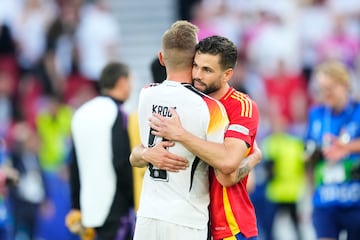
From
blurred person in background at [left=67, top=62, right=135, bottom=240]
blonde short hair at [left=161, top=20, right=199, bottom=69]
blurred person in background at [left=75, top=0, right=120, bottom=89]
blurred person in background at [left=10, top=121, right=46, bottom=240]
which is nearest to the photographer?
blonde short hair at [left=161, top=20, right=199, bottom=69]

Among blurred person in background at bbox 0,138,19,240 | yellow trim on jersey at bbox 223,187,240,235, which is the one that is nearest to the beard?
yellow trim on jersey at bbox 223,187,240,235

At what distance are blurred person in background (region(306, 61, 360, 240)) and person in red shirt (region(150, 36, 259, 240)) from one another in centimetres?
299

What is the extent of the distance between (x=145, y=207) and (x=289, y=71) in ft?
36.3

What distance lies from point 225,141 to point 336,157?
3.23 meters

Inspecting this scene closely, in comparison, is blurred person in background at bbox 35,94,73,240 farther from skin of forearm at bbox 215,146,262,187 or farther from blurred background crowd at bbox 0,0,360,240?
skin of forearm at bbox 215,146,262,187

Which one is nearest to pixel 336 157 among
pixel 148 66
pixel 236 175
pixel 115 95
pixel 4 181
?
pixel 115 95

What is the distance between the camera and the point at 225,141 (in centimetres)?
742

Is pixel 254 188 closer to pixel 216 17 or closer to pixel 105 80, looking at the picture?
pixel 216 17

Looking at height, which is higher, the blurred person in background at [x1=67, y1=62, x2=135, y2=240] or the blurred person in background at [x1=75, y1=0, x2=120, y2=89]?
the blurred person in background at [x1=75, y1=0, x2=120, y2=89]

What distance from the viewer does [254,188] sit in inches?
632

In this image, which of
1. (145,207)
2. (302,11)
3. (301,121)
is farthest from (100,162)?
(302,11)

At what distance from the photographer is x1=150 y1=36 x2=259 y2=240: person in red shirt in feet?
24.0

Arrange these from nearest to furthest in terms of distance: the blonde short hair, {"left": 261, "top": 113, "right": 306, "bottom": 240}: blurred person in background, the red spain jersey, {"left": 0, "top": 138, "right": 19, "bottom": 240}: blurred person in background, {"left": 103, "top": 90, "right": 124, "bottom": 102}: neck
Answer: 1. the blonde short hair
2. the red spain jersey
3. {"left": 103, "top": 90, "right": 124, "bottom": 102}: neck
4. {"left": 0, "top": 138, "right": 19, "bottom": 240}: blurred person in background
5. {"left": 261, "top": 113, "right": 306, "bottom": 240}: blurred person in background

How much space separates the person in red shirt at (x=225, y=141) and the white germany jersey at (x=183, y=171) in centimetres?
7
